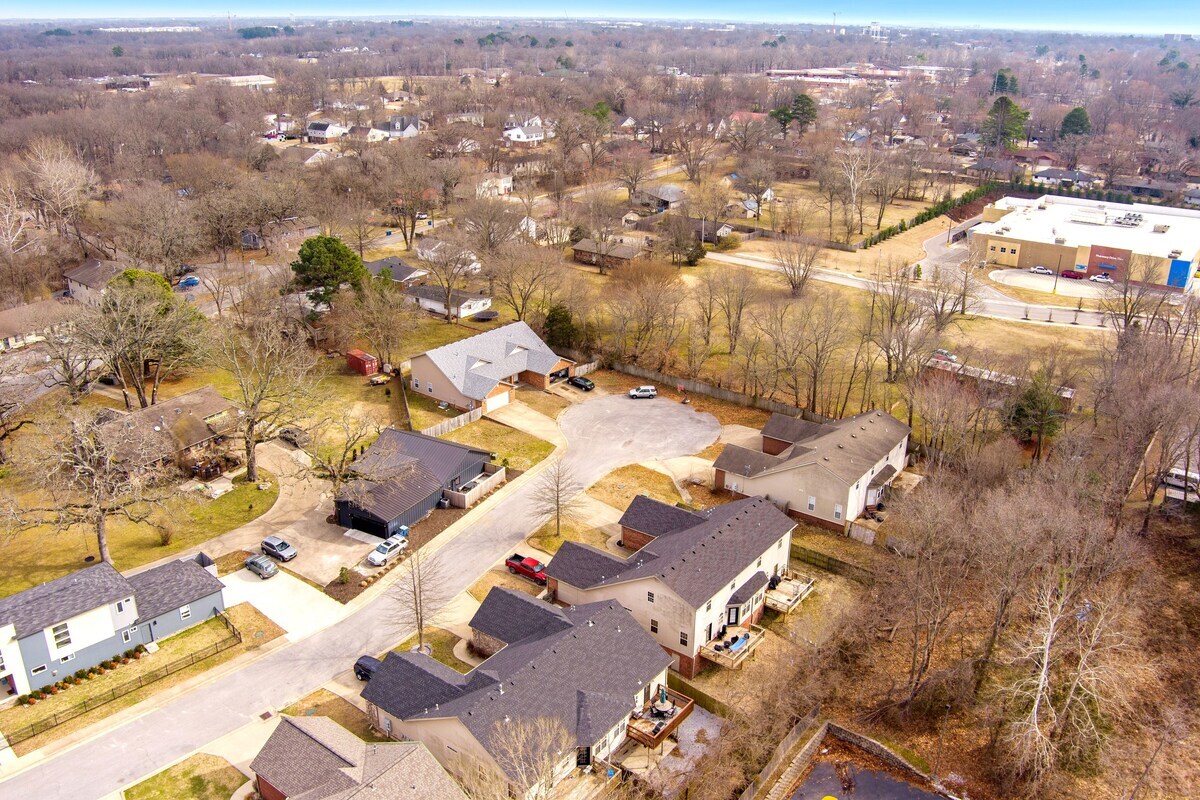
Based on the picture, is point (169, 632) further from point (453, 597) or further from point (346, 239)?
point (346, 239)

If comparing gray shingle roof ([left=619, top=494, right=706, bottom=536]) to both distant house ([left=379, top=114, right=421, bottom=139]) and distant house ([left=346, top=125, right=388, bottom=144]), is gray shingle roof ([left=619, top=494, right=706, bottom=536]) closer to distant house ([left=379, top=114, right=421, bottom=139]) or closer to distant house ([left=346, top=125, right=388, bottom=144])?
distant house ([left=346, top=125, right=388, bottom=144])

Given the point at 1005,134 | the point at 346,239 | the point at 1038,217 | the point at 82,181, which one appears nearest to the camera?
the point at 346,239

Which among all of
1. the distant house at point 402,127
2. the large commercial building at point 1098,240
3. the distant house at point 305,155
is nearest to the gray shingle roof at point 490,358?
the large commercial building at point 1098,240

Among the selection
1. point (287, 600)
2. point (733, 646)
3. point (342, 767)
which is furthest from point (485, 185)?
point (342, 767)

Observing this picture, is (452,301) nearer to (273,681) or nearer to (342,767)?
(273,681)

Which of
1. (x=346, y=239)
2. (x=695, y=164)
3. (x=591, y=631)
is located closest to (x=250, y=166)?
(x=346, y=239)

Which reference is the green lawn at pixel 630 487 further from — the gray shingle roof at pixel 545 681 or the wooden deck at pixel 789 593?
the gray shingle roof at pixel 545 681
